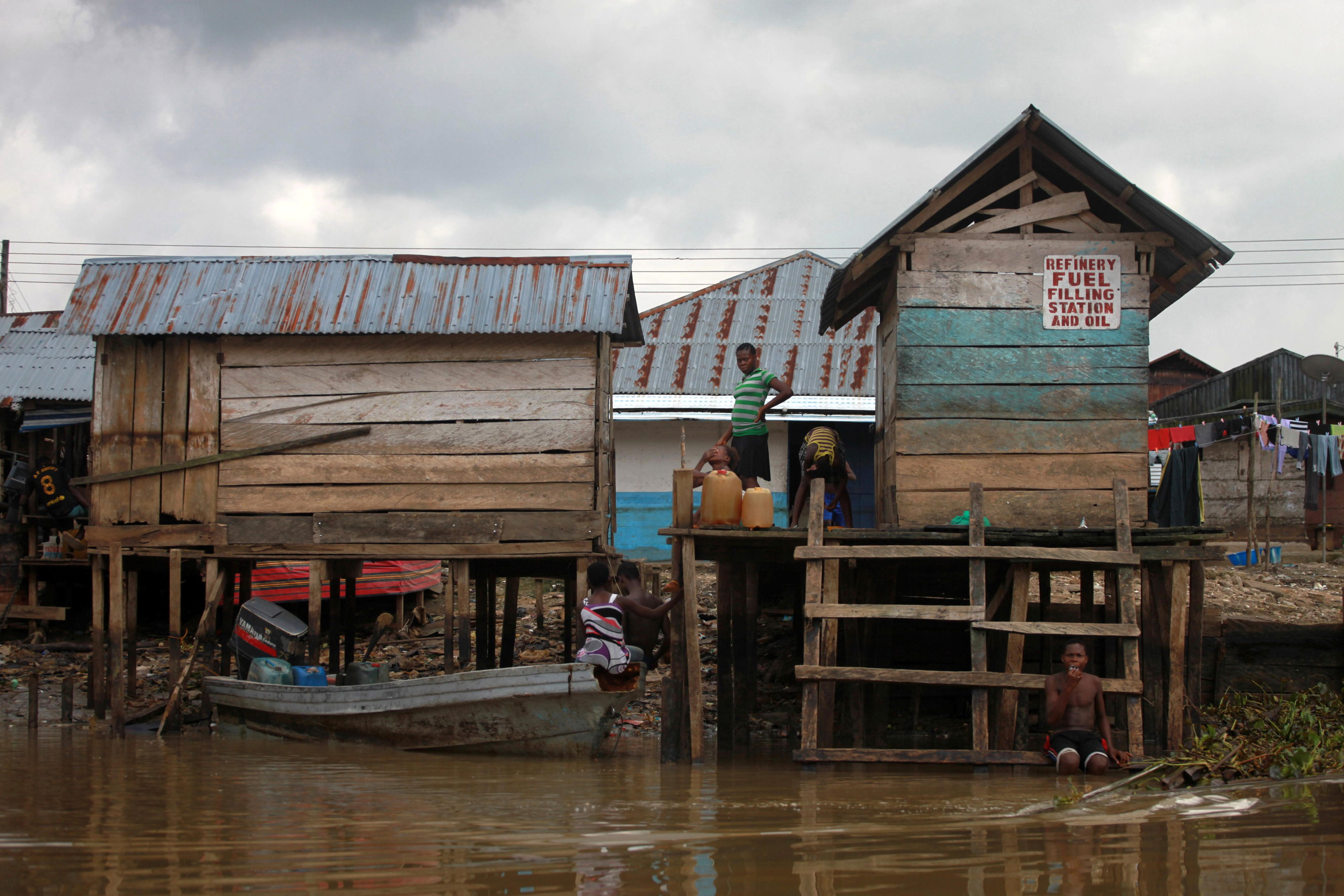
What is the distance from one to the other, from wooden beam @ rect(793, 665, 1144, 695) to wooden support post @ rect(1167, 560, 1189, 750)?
392 mm

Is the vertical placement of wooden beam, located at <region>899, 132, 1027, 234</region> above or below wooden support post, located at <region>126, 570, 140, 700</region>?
above

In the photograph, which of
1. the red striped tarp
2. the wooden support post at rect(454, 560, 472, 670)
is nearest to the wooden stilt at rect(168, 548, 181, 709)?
the wooden support post at rect(454, 560, 472, 670)

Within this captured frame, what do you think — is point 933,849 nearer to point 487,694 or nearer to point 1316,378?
point 487,694

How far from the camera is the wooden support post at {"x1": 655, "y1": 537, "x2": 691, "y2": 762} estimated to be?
855 centimetres

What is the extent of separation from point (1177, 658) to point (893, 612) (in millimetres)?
2089

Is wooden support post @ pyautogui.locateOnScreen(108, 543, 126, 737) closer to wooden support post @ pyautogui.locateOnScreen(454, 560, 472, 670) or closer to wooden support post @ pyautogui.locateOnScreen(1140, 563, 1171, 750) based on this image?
wooden support post @ pyautogui.locateOnScreen(454, 560, 472, 670)

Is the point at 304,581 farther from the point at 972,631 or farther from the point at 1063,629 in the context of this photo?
the point at 1063,629

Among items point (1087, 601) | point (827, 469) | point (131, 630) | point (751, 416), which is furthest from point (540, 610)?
point (1087, 601)

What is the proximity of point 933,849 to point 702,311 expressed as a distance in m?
15.5

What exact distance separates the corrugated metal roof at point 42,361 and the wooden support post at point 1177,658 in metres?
13.0

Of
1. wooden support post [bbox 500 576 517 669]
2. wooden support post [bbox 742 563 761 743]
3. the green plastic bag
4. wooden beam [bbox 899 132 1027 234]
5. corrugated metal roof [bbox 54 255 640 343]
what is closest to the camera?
the green plastic bag

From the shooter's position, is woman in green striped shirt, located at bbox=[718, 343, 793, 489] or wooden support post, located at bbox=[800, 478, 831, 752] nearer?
wooden support post, located at bbox=[800, 478, 831, 752]

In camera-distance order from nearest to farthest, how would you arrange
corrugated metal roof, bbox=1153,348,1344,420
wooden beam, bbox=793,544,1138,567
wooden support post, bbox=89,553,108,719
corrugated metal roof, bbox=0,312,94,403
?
wooden beam, bbox=793,544,1138,567 < wooden support post, bbox=89,553,108,719 < corrugated metal roof, bbox=0,312,94,403 < corrugated metal roof, bbox=1153,348,1344,420

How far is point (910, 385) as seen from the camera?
888 centimetres
